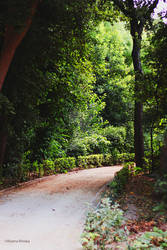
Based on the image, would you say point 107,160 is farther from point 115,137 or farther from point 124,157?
point 115,137

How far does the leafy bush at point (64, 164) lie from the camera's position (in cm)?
1437

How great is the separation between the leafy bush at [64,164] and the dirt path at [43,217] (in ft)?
14.9

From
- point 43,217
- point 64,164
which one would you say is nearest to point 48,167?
point 64,164

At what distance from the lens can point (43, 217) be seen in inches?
230

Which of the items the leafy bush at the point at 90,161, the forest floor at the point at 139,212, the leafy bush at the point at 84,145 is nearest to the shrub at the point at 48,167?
the leafy bush at the point at 84,145

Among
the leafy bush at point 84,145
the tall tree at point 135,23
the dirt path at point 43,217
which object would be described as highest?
the tall tree at point 135,23

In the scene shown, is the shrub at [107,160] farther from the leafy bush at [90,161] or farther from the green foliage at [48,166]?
the green foliage at [48,166]

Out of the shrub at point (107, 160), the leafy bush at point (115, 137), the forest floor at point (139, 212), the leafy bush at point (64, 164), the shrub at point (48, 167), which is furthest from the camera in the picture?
the leafy bush at point (115, 137)

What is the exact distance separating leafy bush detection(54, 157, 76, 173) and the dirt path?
179 inches

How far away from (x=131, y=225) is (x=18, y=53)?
5.99 meters

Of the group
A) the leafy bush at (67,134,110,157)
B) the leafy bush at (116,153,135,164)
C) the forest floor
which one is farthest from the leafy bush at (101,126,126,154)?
the forest floor

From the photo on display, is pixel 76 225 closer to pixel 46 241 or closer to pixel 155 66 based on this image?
pixel 46 241

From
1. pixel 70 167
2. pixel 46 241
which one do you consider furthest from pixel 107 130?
pixel 46 241

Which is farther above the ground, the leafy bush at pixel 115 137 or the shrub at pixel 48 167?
the leafy bush at pixel 115 137
